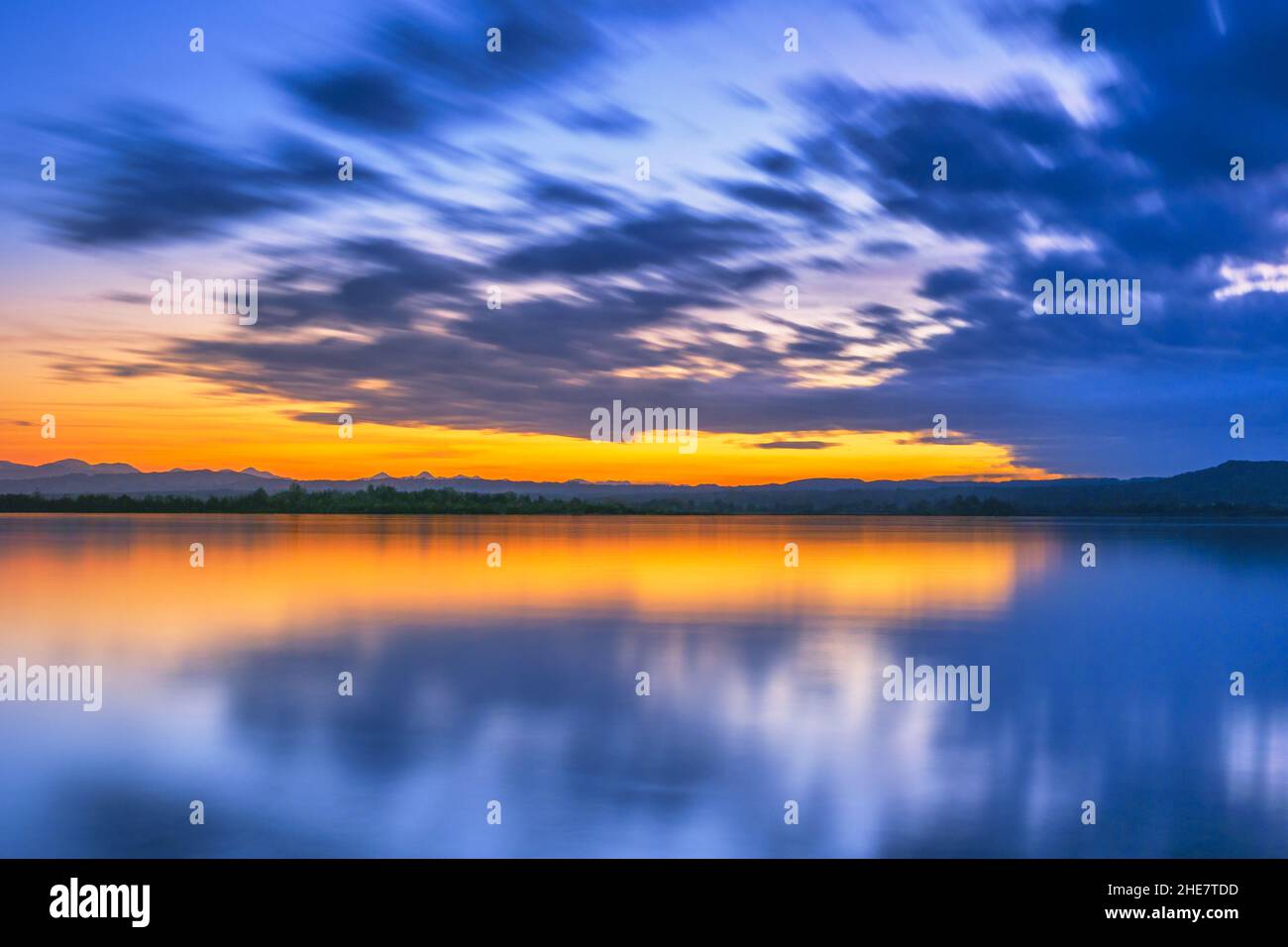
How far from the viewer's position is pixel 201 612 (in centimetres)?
2802

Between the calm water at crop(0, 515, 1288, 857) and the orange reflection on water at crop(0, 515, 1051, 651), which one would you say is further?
the orange reflection on water at crop(0, 515, 1051, 651)

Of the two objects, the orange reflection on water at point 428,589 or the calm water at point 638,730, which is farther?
the orange reflection on water at point 428,589

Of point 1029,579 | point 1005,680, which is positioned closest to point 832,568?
point 1029,579

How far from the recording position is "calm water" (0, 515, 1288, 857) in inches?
393

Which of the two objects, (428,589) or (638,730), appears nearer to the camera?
(638,730)

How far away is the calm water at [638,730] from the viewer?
9.99 metres

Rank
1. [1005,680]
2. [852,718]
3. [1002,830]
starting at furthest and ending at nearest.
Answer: [1005,680]
[852,718]
[1002,830]

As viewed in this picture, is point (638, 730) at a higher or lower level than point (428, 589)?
lower

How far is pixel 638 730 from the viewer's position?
1426 cm

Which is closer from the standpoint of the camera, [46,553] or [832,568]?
[832,568]
